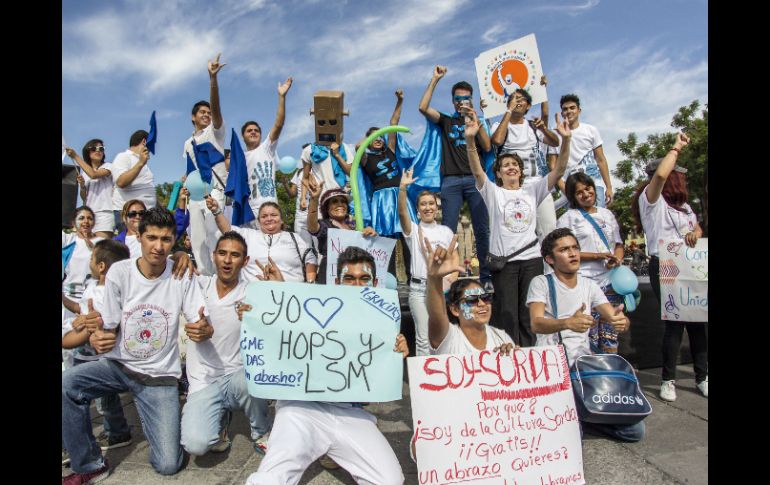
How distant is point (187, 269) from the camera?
11.8 ft

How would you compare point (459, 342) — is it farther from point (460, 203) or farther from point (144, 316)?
point (460, 203)

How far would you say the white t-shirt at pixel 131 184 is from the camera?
606cm

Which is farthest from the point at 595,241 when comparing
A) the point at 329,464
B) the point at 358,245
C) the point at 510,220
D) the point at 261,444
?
the point at 261,444

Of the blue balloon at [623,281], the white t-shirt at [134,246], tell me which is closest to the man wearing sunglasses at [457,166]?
the blue balloon at [623,281]

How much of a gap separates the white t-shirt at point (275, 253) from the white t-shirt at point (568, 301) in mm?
2028

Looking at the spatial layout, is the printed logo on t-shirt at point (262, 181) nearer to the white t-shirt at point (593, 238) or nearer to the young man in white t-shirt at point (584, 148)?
the white t-shirt at point (593, 238)

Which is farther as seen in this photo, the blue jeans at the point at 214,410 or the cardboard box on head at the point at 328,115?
the cardboard box on head at the point at 328,115

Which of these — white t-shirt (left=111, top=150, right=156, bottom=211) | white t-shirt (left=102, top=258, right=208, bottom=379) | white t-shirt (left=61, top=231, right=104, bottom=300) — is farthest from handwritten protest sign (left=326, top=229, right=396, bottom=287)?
white t-shirt (left=111, top=150, right=156, bottom=211)

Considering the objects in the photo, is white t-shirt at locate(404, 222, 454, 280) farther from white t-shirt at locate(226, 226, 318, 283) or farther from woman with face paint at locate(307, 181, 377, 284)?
white t-shirt at locate(226, 226, 318, 283)

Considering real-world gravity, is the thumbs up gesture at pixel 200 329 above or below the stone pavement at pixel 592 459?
above

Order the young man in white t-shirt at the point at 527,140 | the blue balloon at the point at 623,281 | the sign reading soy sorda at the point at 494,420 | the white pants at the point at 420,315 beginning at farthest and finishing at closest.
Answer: the young man in white t-shirt at the point at 527,140 → the white pants at the point at 420,315 → the blue balloon at the point at 623,281 → the sign reading soy sorda at the point at 494,420

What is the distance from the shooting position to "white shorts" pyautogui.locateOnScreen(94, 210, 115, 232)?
6.23 metres

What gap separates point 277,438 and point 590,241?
3207 millimetres

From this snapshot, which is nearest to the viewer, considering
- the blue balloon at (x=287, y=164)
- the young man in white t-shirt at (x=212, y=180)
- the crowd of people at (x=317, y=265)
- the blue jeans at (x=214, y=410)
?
the crowd of people at (x=317, y=265)
